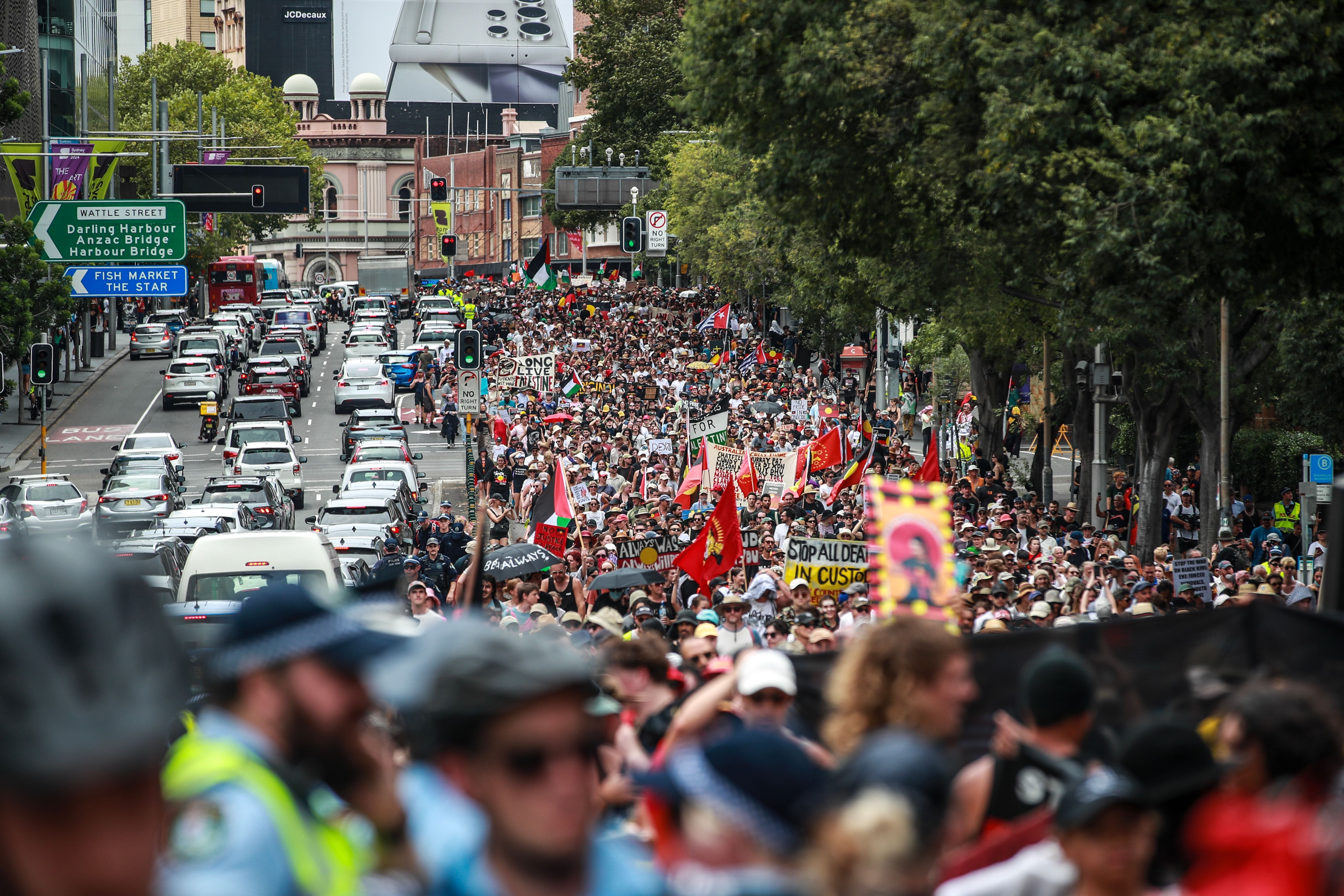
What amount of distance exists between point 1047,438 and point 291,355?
1301 inches

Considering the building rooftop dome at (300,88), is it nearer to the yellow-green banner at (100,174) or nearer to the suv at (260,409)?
the yellow-green banner at (100,174)

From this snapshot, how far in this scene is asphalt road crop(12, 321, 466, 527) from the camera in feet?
137

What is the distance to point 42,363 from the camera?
37938 millimetres

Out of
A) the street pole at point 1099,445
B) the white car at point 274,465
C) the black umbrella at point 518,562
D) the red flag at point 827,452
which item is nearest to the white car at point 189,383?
the white car at point 274,465

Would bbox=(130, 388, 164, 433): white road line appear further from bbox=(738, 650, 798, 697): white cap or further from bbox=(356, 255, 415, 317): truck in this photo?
bbox=(356, 255, 415, 317): truck

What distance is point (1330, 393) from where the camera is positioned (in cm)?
2861

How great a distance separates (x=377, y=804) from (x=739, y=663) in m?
2.91

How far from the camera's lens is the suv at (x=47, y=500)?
1101 inches

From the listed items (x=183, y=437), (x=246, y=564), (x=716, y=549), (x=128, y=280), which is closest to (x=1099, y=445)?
(x=716, y=549)

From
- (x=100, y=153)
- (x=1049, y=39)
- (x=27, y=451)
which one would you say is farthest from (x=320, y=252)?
(x=1049, y=39)

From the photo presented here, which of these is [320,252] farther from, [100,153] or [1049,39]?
[1049,39]

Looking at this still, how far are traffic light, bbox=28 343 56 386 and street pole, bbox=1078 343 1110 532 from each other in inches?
872

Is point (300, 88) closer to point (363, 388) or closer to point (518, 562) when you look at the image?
point (363, 388)

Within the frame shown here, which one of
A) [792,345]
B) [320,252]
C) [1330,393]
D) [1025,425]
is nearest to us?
[1330,393]
